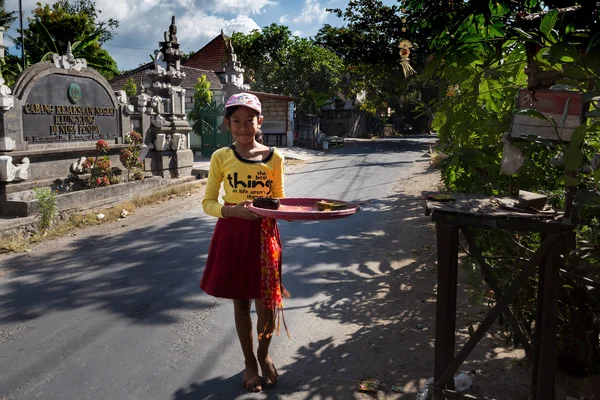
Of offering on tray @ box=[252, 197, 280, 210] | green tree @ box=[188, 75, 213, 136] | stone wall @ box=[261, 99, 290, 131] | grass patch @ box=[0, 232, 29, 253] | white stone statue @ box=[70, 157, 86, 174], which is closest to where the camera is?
offering on tray @ box=[252, 197, 280, 210]

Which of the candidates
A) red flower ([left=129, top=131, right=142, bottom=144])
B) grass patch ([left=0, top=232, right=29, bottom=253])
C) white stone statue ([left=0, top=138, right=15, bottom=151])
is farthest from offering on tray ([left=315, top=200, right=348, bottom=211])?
red flower ([left=129, top=131, right=142, bottom=144])

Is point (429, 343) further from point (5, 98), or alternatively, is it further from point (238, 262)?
point (5, 98)

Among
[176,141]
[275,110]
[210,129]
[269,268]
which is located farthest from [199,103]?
[269,268]

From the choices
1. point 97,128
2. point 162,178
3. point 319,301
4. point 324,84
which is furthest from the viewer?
point 324,84

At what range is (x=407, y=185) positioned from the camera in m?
13.7

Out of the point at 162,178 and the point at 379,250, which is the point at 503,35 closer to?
the point at 379,250

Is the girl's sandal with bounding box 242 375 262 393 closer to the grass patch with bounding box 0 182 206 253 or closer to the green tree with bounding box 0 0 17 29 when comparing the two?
the grass patch with bounding box 0 182 206 253

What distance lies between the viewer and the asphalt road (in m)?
3.52

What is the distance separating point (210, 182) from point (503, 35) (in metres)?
2.00

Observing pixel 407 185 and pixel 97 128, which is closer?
pixel 97 128

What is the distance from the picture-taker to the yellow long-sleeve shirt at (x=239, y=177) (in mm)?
3383

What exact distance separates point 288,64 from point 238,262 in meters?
29.0

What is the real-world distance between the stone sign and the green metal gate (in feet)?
30.8

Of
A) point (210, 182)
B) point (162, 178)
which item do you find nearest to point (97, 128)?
point (162, 178)
